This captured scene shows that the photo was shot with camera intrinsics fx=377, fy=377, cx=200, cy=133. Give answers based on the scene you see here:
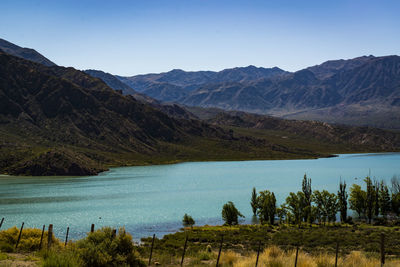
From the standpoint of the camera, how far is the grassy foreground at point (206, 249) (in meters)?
22.8

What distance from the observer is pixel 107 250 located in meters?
23.8

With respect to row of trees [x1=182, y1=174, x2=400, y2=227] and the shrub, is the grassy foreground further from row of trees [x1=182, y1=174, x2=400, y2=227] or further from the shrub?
row of trees [x1=182, y1=174, x2=400, y2=227]

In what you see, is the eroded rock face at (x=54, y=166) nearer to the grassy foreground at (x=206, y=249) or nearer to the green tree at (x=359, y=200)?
the green tree at (x=359, y=200)

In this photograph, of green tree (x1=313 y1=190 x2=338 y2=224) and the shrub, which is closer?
the shrub

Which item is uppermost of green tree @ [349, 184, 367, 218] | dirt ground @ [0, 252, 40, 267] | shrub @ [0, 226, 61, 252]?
dirt ground @ [0, 252, 40, 267]

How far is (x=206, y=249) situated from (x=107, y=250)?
50.5 feet

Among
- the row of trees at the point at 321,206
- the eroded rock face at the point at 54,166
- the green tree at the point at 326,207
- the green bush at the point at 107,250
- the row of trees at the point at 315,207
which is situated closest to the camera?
the green bush at the point at 107,250

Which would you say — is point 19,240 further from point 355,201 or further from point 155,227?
point 355,201

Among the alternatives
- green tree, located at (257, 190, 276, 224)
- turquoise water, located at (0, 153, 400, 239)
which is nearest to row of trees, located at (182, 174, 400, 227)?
green tree, located at (257, 190, 276, 224)

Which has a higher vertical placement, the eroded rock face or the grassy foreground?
the grassy foreground

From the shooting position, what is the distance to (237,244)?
45375 mm

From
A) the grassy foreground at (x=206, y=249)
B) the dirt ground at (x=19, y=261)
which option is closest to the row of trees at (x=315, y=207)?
the grassy foreground at (x=206, y=249)

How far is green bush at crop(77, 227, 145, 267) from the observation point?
74.6ft

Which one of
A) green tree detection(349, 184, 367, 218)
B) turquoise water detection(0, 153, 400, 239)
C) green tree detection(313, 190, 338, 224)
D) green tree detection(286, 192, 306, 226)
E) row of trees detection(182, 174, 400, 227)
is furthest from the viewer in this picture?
green tree detection(349, 184, 367, 218)
